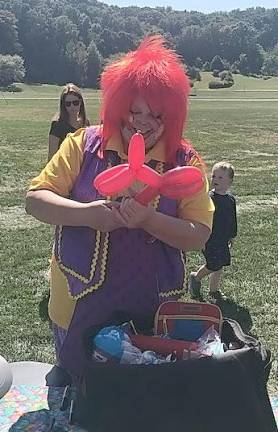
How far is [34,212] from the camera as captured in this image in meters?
2.12

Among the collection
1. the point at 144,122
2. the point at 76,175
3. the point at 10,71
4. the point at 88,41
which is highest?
the point at 144,122

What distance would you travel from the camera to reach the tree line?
7962cm

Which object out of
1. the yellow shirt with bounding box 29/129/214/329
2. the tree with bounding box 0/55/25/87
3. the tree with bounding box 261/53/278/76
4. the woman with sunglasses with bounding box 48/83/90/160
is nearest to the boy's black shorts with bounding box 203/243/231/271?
the woman with sunglasses with bounding box 48/83/90/160

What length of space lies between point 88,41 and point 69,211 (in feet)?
307

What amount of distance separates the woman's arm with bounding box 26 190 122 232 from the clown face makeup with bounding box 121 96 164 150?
0.94 feet

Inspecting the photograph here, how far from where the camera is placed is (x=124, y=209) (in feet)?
6.24

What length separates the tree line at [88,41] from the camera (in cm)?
7962

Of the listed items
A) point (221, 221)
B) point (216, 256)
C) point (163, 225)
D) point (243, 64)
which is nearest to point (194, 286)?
point (216, 256)

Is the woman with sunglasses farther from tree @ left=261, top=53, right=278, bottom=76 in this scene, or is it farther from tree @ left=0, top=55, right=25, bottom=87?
tree @ left=261, top=53, right=278, bottom=76

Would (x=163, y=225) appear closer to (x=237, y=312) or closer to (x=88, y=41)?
(x=237, y=312)

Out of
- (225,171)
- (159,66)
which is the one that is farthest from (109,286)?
(225,171)

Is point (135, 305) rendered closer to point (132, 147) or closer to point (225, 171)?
point (132, 147)

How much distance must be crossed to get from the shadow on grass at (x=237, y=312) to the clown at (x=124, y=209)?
80.8 inches

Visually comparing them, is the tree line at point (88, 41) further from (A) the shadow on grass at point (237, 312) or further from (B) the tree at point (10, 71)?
(A) the shadow on grass at point (237, 312)
